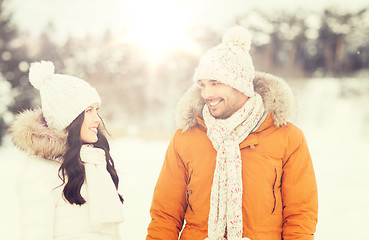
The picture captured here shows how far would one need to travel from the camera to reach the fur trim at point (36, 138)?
1.83m

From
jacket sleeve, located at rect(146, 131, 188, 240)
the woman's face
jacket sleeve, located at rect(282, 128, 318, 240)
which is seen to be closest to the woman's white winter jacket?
the woman's face

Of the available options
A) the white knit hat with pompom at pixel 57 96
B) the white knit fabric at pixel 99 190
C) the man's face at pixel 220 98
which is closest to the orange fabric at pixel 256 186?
the man's face at pixel 220 98

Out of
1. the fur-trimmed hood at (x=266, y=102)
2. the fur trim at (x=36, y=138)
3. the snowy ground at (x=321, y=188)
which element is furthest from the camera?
the snowy ground at (x=321, y=188)

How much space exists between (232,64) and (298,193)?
893 millimetres

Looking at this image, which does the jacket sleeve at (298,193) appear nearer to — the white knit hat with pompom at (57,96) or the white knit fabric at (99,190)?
the white knit fabric at (99,190)

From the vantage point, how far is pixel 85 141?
6.75 ft

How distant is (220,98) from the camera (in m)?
2.22

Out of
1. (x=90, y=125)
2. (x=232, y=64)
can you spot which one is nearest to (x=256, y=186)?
(x=232, y=64)

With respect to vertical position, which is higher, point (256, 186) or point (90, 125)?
point (90, 125)

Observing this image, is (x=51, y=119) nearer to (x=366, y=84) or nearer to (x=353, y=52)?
(x=366, y=84)

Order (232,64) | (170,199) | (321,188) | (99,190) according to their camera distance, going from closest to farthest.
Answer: (99,190) < (232,64) < (170,199) < (321,188)

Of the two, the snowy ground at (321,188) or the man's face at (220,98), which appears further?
the snowy ground at (321,188)

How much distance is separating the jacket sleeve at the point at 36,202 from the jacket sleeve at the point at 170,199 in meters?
0.74

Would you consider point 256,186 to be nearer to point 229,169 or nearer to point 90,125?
point 229,169
